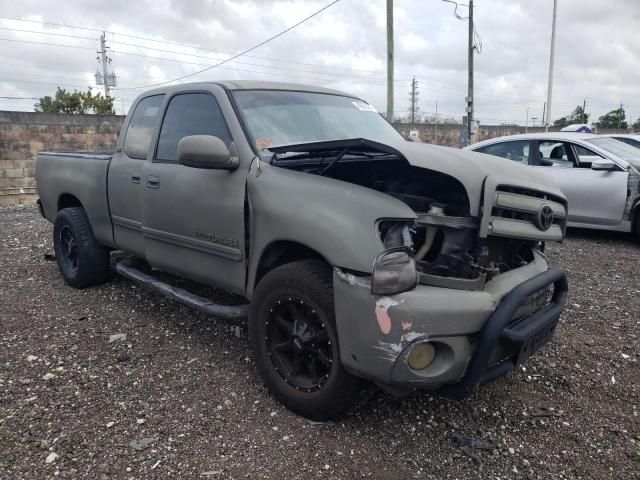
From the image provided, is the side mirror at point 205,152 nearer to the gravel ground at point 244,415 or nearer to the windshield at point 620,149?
the gravel ground at point 244,415

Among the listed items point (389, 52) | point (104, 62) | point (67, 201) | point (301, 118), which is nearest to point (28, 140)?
point (67, 201)

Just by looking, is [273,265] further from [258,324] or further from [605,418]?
[605,418]

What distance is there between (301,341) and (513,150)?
628 centimetres

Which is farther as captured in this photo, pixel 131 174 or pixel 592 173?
pixel 592 173

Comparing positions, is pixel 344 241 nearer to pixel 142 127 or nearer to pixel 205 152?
pixel 205 152

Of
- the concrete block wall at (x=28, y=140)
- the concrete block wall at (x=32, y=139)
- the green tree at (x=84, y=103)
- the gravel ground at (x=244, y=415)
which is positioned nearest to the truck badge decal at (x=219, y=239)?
the gravel ground at (x=244, y=415)

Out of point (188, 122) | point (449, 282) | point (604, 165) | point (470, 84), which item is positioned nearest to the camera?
point (449, 282)

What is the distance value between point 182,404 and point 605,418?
2380 millimetres

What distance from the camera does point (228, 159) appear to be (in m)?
3.00

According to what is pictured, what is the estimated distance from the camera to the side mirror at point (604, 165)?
22.1 feet

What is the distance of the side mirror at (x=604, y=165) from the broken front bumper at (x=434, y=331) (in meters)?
5.22

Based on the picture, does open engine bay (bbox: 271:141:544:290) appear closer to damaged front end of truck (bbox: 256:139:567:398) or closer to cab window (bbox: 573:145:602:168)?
damaged front end of truck (bbox: 256:139:567:398)

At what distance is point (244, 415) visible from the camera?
283 centimetres

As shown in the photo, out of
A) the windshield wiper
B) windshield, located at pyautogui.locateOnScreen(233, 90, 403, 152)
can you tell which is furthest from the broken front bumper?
windshield, located at pyautogui.locateOnScreen(233, 90, 403, 152)
